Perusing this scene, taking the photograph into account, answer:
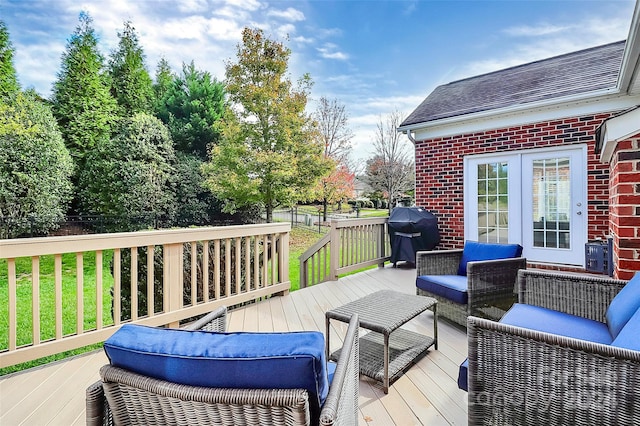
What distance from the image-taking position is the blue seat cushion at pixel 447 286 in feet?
10.4

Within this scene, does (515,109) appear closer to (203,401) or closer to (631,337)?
(631,337)

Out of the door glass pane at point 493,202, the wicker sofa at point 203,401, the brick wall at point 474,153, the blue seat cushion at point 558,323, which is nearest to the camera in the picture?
the wicker sofa at point 203,401

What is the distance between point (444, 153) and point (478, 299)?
3.73 m

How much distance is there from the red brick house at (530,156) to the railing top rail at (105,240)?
13.3 ft

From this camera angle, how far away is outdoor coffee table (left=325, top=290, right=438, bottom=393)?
88.9 inches

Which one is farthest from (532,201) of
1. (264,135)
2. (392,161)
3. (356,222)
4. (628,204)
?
(392,161)

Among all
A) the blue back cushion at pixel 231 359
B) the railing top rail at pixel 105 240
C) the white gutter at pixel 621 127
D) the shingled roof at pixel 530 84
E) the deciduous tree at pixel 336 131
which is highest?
the deciduous tree at pixel 336 131

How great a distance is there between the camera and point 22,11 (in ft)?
35.8

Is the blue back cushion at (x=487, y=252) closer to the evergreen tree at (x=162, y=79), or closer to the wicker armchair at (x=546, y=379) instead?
the wicker armchair at (x=546, y=379)

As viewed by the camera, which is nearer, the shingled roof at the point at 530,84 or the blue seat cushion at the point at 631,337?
the blue seat cushion at the point at 631,337

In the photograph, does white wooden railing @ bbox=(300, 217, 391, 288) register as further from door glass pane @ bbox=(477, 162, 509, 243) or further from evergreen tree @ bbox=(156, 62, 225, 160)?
evergreen tree @ bbox=(156, 62, 225, 160)

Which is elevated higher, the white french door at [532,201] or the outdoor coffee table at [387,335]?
the white french door at [532,201]

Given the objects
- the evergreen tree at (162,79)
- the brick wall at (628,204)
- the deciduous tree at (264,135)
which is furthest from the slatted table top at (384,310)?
the evergreen tree at (162,79)

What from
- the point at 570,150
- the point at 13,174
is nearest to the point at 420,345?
the point at 570,150
